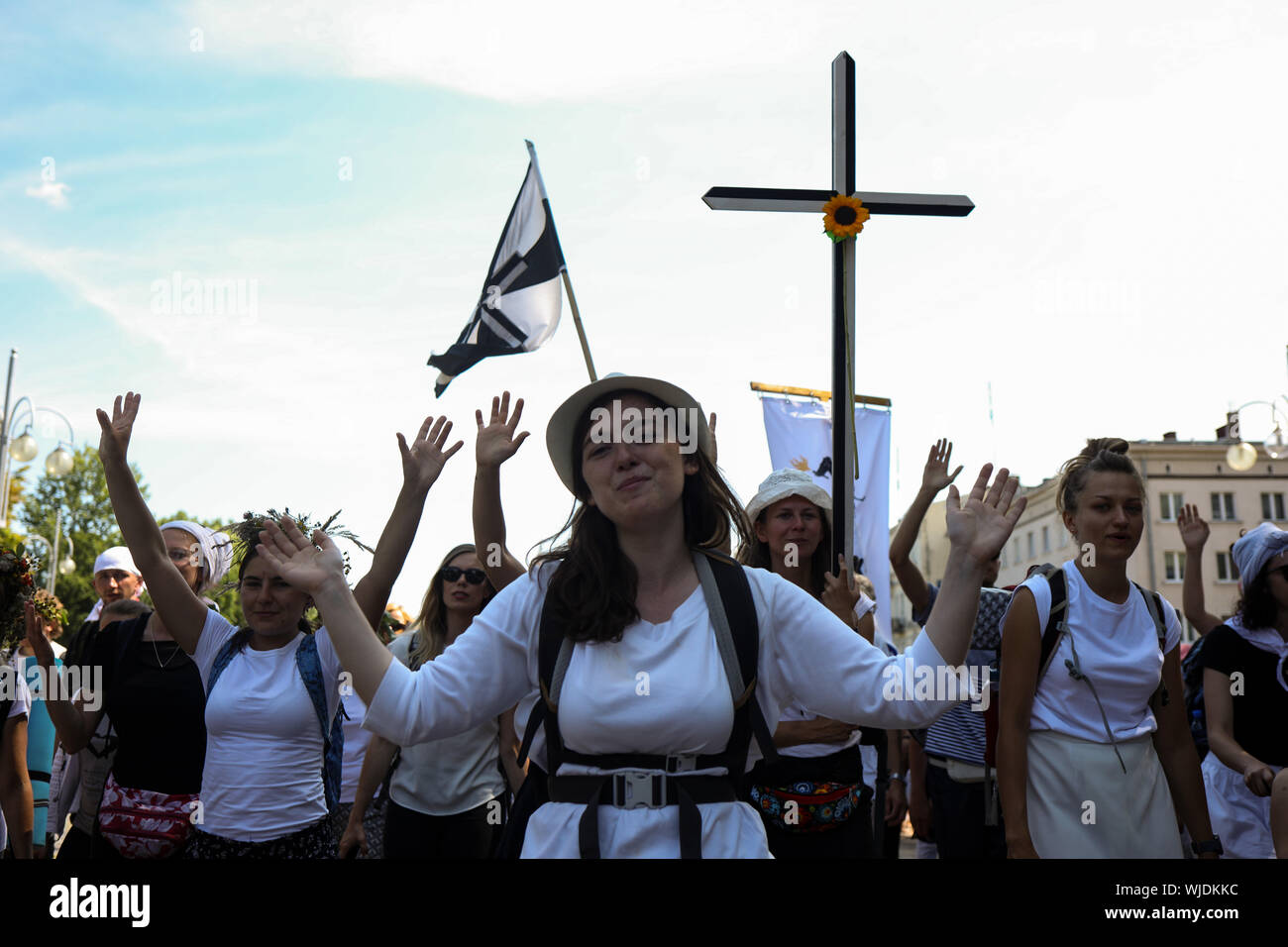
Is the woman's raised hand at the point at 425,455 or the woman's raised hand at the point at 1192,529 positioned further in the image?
the woman's raised hand at the point at 1192,529

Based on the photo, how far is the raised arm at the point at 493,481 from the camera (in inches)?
148

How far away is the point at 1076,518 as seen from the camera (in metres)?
4.48

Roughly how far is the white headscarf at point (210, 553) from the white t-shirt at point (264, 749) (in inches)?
38.0

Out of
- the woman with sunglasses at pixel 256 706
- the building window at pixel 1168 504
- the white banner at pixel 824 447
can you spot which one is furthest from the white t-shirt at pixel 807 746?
the building window at pixel 1168 504

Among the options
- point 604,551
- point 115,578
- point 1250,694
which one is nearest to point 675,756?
point 604,551

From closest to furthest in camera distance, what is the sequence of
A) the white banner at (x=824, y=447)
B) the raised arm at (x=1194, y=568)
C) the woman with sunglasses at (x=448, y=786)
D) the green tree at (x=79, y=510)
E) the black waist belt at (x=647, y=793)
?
the black waist belt at (x=647, y=793), the woman with sunglasses at (x=448, y=786), the raised arm at (x=1194, y=568), the white banner at (x=824, y=447), the green tree at (x=79, y=510)

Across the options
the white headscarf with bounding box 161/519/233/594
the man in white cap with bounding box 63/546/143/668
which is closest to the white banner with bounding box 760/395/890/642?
the man in white cap with bounding box 63/546/143/668

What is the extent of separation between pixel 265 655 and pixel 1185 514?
5347 millimetres

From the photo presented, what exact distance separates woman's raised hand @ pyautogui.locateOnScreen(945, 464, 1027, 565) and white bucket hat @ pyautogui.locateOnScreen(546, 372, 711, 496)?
703 mm

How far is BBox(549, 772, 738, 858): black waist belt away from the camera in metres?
2.60

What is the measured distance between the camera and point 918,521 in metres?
5.11

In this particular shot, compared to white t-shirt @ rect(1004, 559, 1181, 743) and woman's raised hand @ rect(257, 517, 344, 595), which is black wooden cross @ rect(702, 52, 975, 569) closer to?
white t-shirt @ rect(1004, 559, 1181, 743)

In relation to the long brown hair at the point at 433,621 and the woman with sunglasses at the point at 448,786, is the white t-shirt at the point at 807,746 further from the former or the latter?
the long brown hair at the point at 433,621
